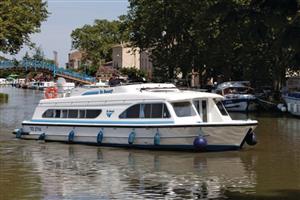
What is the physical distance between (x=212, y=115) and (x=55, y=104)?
8034 millimetres

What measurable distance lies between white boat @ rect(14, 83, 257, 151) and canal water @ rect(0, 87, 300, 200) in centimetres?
51

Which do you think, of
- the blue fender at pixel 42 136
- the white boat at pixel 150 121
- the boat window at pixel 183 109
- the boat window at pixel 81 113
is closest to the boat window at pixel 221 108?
the white boat at pixel 150 121

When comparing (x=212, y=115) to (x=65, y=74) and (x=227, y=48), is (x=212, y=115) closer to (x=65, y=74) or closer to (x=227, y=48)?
(x=227, y=48)

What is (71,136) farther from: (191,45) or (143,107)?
(191,45)

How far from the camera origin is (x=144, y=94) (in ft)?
86.2

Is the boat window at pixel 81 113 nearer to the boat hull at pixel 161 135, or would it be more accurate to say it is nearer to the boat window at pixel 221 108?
the boat hull at pixel 161 135

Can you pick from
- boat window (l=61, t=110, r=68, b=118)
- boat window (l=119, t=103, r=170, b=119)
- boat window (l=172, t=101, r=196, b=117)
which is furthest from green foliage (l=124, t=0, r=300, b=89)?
boat window (l=61, t=110, r=68, b=118)

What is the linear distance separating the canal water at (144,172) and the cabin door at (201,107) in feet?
6.79

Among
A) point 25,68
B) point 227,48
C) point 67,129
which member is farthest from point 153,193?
point 25,68

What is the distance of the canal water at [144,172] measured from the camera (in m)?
16.0

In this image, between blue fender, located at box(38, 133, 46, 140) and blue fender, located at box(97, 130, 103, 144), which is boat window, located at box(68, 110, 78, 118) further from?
blue fender, located at box(97, 130, 103, 144)

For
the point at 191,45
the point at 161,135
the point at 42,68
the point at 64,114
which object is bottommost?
the point at 161,135

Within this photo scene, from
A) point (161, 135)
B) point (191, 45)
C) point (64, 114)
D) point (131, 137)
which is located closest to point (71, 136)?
point (64, 114)

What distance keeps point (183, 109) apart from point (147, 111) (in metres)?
1.57
